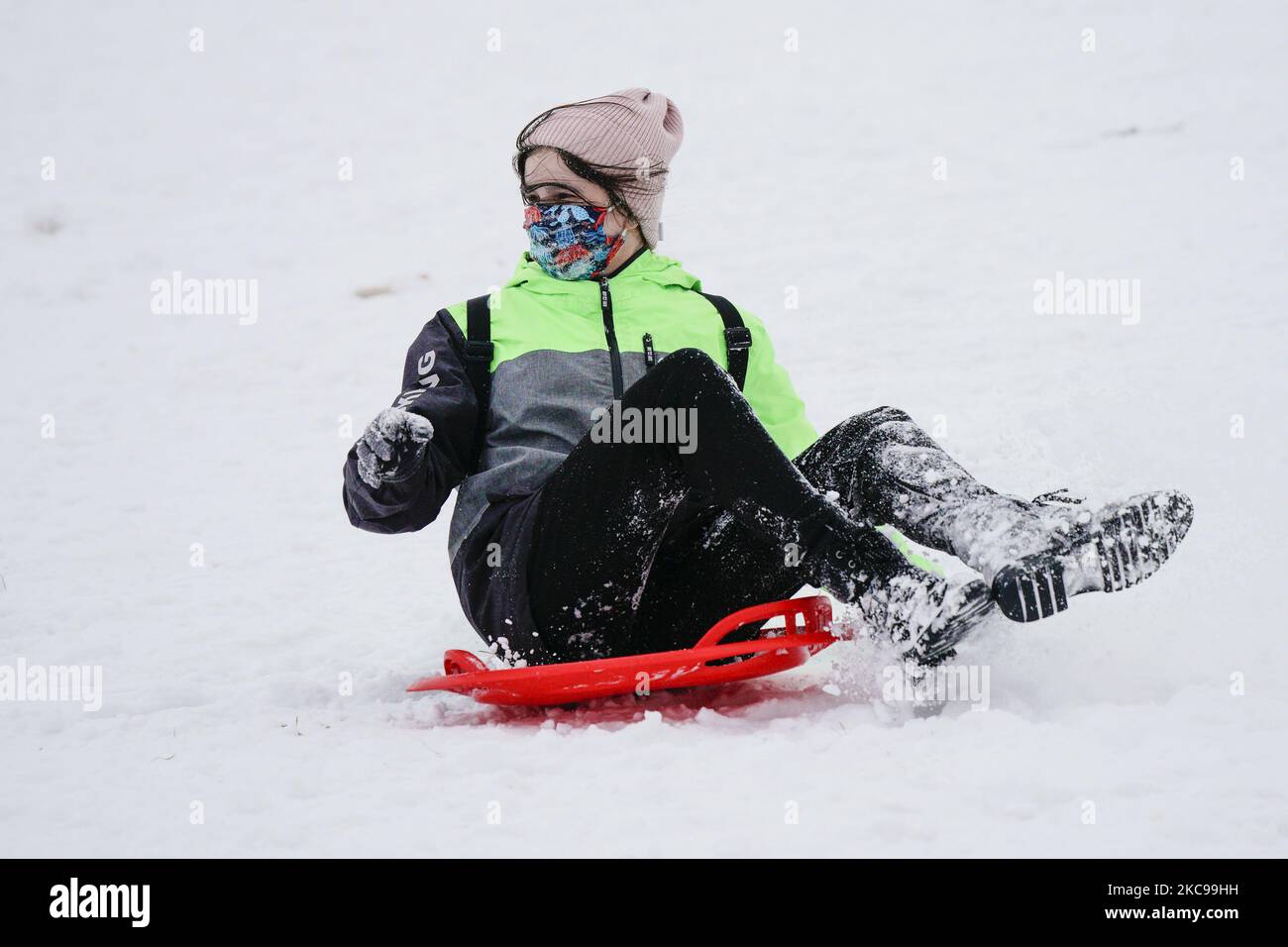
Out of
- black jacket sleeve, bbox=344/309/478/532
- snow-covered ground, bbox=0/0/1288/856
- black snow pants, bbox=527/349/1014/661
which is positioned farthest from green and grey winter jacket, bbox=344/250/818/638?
snow-covered ground, bbox=0/0/1288/856

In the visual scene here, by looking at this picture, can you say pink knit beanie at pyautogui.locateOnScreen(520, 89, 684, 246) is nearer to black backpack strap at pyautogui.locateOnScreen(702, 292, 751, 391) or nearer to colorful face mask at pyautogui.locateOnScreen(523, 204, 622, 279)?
colorful face mask at pyautogui.locateOnScreen(523, 204, 622, 279)

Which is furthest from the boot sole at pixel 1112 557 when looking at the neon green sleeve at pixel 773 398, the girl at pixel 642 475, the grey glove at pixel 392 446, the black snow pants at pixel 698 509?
the grey glove at pixel 392 446

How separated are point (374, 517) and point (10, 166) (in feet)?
25.1

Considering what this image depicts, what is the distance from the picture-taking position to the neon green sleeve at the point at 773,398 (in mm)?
3193

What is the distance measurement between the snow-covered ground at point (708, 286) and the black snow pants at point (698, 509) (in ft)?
0.72

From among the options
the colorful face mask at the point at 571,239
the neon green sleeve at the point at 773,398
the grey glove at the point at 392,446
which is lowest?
the grey glove at the point at 392,446

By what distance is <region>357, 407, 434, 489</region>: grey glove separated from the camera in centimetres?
Result: 264

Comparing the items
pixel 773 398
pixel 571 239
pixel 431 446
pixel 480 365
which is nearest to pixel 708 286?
pixel 773 398

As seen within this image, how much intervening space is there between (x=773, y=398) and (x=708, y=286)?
3.83m

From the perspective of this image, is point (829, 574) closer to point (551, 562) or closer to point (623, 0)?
point (551, 562)

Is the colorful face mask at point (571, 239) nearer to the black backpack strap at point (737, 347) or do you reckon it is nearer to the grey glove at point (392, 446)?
the black backpack strap at point (737, 347)

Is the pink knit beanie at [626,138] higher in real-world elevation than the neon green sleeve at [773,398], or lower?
higher

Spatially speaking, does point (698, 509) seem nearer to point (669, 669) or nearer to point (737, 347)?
point (669, 669)

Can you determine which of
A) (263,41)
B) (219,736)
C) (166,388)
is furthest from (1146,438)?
(263,41)
